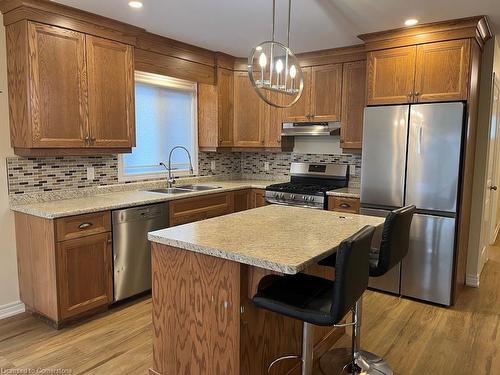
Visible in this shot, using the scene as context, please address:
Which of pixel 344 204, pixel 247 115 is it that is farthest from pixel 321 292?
pixel 247 115

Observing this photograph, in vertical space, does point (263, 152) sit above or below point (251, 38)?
below

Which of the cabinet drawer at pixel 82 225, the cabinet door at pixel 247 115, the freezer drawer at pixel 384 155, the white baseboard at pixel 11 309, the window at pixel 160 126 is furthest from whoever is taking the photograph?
the cabinet door at pixel 247 115

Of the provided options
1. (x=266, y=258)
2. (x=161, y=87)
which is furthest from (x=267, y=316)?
(x=161, y=87)

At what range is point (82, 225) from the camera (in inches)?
114

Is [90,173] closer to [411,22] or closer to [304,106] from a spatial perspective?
[304,106]

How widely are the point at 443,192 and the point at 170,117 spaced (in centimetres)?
288

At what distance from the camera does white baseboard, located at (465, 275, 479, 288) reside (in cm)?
385

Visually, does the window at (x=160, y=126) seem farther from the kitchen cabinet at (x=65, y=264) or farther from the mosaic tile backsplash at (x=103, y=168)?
the kitchen cabinet at (x=65, y=264)

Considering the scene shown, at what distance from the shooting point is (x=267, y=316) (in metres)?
2.07

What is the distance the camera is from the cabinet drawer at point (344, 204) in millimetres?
3841

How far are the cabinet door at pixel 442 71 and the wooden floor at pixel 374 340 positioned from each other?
5.83 feet

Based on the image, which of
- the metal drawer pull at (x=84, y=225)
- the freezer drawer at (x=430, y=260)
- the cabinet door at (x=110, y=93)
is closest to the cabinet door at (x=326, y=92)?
the freezer drawer at (x=430, y=260)

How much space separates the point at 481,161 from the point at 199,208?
2.74 meters

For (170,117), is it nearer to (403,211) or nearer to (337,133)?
(337,133)
